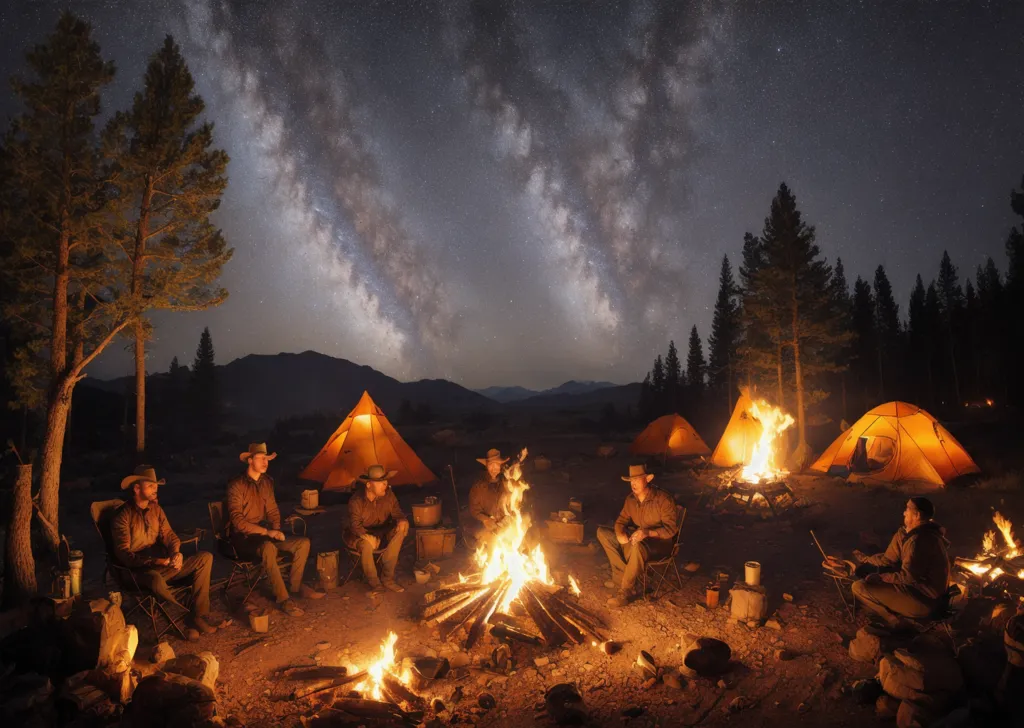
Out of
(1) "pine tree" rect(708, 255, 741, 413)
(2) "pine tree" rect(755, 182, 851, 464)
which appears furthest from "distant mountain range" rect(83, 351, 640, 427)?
(2) "pine tree" rect(755, 182, 851, 464)

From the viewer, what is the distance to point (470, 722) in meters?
4.28

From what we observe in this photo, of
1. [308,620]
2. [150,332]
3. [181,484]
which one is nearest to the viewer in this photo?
[308,620]

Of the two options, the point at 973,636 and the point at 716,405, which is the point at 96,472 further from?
the point at 716,405

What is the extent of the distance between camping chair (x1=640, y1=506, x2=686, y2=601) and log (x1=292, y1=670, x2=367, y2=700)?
338 centimetres

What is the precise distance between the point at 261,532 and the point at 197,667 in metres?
1.92

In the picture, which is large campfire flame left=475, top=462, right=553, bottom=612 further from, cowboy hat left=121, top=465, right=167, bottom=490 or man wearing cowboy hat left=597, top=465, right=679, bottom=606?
cowboy hat left=121, top=465, right=167, bottom=490

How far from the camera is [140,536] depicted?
545cm

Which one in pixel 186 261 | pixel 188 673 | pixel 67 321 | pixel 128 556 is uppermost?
pixel 186 261

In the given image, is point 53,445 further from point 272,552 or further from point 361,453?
point 361,453

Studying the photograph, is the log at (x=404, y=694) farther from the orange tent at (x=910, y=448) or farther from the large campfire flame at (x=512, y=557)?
the orange tent at (x=910, y=448)

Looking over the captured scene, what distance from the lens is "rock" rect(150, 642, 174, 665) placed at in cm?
461

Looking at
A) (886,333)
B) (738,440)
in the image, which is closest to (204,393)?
(738,440)

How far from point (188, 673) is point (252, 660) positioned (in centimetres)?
75

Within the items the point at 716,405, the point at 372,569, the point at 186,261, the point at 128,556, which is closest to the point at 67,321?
the point at 186,261
